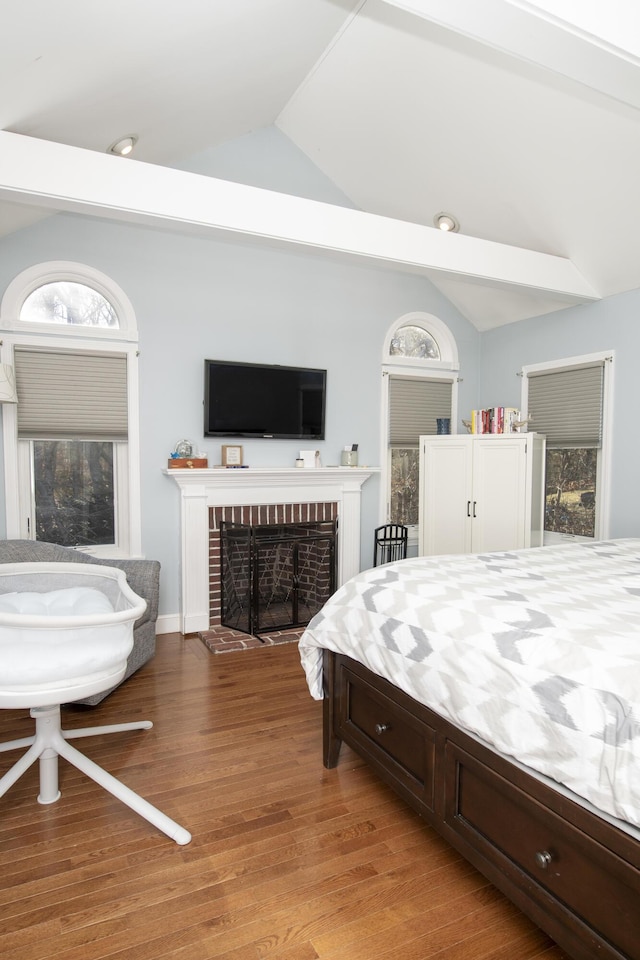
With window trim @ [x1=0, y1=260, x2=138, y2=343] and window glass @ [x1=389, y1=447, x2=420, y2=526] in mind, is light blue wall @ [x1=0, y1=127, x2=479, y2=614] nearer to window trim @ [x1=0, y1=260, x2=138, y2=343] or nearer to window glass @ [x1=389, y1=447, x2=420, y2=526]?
window trim @ [x1=0, y1=260, x2=138, y2=343]

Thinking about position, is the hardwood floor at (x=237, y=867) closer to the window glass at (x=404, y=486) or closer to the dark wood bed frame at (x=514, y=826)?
the dark wood bed frame at (x=514, y=826)

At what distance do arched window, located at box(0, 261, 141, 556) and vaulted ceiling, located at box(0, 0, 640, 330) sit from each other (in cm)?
49

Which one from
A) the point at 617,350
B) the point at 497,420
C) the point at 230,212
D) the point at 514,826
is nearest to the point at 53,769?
the point at 514,826

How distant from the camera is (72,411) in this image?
3846 mm

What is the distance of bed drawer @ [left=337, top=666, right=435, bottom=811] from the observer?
6.01ft

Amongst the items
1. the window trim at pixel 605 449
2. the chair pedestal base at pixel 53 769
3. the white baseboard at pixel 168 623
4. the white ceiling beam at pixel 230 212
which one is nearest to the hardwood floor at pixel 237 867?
the chair pedestal base at pixel 53 769

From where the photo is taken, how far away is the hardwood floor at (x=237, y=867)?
1.53 metres

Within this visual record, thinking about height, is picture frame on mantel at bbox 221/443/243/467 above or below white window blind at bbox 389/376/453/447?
below


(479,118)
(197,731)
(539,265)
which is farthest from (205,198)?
(197,731)

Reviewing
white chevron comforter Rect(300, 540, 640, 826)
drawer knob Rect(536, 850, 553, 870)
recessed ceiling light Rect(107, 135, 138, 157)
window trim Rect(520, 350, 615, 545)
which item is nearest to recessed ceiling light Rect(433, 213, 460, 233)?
window trim Rect(520, 350, 615, 545)

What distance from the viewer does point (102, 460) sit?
4.07 meters

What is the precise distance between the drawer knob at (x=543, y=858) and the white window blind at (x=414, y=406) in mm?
3843

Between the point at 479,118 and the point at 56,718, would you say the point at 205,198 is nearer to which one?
the point at 479,118

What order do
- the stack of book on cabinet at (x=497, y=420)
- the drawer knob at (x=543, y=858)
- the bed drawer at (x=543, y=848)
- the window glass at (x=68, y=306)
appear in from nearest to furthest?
the bed drawer at (x=543, y=848) → the drawer knob at (x=543, y=858) → the window glass at (x=68, y=306) → the stack of book on cabinet at (x=497, y=420)
